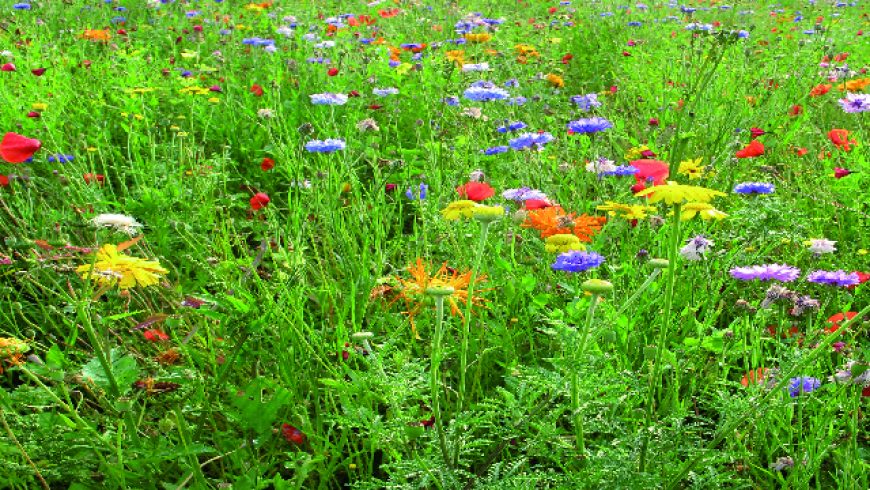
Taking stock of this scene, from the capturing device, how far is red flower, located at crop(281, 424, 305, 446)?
4.25 ft

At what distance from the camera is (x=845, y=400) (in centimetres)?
135

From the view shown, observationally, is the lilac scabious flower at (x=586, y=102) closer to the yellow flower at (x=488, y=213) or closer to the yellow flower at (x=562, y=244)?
the yellow flower at (x=562, y=244)

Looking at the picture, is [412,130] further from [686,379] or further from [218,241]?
[686,379]

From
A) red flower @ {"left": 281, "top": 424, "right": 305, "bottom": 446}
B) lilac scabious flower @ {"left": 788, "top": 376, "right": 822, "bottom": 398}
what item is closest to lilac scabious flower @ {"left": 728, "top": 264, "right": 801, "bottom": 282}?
lilac scabious flower @ {"left": 788, "top": 376, "right": 822, "bottom": 398}

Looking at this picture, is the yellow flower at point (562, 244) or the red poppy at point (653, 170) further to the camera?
the red poppy at point (653, 170)

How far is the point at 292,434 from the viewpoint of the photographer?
4.26 ft

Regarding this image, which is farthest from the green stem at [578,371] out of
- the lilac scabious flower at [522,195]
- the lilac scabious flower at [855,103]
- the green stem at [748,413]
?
the lilac scabious flower at [855,103]

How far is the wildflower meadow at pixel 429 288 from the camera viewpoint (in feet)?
3.69

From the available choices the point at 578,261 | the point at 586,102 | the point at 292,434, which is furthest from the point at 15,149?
the point at 586,102

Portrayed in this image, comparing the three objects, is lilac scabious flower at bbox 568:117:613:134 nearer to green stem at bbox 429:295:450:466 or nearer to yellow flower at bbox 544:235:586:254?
yellow flower at bbox 544:235:586:254

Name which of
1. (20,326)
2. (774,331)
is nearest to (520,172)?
(774,331)

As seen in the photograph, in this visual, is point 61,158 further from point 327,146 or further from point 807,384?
point 807,384

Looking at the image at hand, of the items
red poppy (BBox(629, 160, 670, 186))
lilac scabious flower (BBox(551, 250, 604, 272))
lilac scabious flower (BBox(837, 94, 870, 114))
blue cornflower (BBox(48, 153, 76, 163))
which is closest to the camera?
lilac scabious flower (BBox(551, 250, 604, 272))

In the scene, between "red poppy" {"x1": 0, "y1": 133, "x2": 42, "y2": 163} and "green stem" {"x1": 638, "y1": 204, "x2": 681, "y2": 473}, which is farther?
"red poppy" {"x1": 0, "y1": 133, "x2": 42, "y2": 163}
